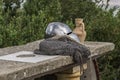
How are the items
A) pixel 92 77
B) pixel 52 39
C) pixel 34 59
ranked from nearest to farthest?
pixel 34 59 < pixel 52 39 < pixel 92 77

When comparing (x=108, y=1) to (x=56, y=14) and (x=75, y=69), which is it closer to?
(x=56, y=14)

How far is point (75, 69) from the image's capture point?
3371 millimetres

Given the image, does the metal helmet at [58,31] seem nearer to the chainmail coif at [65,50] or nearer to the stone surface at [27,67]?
the chainmail coif at [65,50]

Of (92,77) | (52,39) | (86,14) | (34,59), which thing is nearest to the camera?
(34,59)

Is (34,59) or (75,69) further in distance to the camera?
(75,69)

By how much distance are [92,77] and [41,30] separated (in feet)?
3.87

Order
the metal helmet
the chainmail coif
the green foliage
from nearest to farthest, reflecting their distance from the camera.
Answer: the chainmail coif → the metal helmet → the green foliage

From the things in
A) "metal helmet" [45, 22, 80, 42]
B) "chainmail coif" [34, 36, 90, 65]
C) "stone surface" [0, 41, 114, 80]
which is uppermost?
"metal helmet" [45, 22, 80, 42]

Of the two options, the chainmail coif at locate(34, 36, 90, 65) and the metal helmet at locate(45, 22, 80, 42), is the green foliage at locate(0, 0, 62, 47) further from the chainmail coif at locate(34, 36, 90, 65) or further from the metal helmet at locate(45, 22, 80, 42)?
the chainmail coif at locate(34, 36, 90, 65)

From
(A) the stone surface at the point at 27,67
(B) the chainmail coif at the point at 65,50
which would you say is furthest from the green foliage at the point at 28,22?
(B) the chainmail coif at the point at 65,50

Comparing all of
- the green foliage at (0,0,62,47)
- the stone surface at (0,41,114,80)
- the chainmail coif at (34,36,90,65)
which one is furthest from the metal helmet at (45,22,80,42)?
the green foliage at (0,0,62,47)

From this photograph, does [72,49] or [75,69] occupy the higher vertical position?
[72,49]

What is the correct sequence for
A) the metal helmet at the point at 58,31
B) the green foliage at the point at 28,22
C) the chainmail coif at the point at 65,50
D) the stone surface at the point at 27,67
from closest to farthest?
the stone surface at the point at 27,67 < the chainmail coif at the point at 65,50 < the metal helmet at the point at 58,31 < the green foliage at the point at 28,22

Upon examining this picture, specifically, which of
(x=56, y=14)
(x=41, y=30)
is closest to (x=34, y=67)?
(x=41, y=30)
